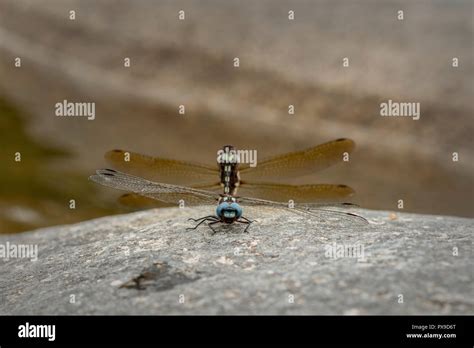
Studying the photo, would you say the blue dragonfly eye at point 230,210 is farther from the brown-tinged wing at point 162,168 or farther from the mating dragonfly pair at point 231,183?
the brown-tinged wing at point 162,168

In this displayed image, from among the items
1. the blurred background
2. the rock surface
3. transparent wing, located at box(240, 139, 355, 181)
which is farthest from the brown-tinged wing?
the blurred background

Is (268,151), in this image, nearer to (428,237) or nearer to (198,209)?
(198,209)

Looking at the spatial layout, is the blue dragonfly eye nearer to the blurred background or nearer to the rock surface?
the rock surface

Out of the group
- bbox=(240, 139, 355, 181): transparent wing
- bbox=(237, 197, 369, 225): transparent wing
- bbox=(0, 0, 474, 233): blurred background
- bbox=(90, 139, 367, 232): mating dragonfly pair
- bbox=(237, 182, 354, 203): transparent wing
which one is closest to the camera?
bbox=(237, 197, 369, 225): transparent wing

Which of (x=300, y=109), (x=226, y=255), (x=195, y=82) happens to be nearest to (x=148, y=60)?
(x=195, y=82)

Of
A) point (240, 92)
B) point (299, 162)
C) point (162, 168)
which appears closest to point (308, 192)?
point (299, 162)

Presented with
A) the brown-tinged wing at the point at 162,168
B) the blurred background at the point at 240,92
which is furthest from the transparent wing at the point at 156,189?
the blurred background at the point at 240,92
